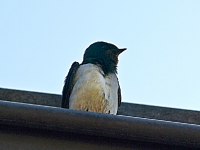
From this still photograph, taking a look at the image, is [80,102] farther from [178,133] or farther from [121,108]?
[178,133]

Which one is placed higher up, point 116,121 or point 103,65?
point 103,65

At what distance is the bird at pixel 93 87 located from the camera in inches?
126

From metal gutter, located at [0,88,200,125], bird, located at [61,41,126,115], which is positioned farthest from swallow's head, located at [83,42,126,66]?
metal gutter, located at [0,88,200,125]

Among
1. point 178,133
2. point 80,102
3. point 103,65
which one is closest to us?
point 178,133

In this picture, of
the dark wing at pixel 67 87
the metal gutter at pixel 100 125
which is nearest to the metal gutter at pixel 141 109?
the dark wing at pixel 67 87

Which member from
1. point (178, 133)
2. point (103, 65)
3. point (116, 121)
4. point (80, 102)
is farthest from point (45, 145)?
point (103, 65)

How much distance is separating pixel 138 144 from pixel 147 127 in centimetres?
7

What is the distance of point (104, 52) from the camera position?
392 centimetres

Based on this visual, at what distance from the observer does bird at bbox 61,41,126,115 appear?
10.5 feet

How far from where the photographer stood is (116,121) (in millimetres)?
1388

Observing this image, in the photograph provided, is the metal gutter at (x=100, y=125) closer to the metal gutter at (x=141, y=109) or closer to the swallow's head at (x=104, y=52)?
the metal gutter at (x=141, y=109)

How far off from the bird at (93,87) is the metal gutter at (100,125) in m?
1.80

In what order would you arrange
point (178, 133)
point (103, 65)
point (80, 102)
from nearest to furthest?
point (178, 133)
point (80, 102)
point (103, 65)

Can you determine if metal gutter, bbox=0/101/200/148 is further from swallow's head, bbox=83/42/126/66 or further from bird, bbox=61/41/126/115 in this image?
swallow's head, bbox=83/42/126/66
